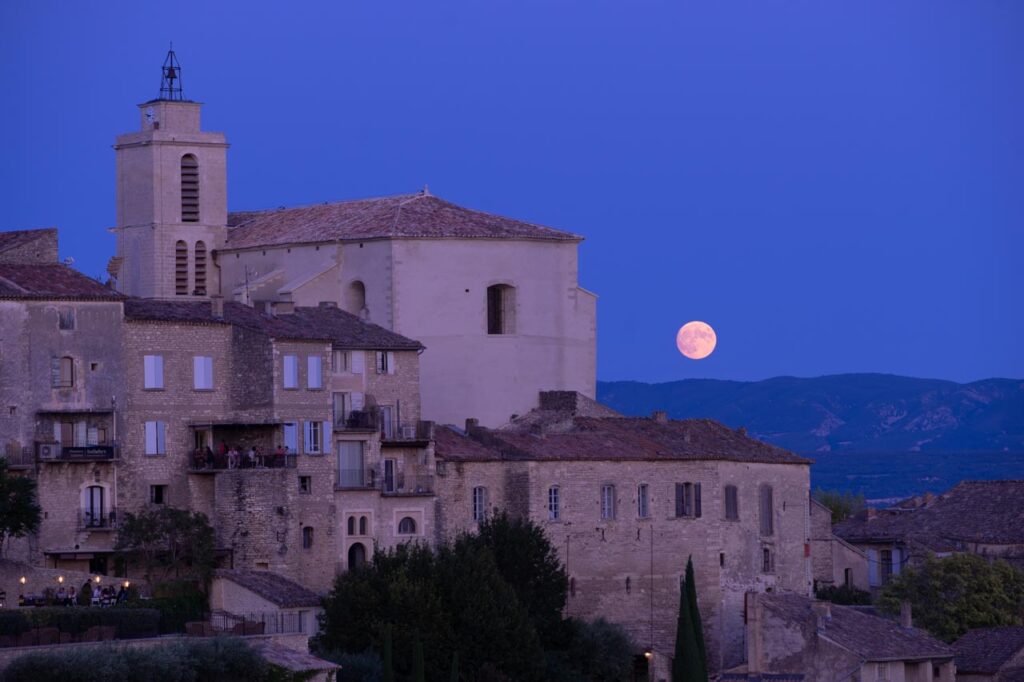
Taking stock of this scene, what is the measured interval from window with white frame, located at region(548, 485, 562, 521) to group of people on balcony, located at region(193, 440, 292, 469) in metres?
8.99

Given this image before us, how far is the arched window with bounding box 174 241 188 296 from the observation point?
8288cm

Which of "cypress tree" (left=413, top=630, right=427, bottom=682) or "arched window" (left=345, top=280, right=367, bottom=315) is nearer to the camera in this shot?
"cypress tree" (left=413, top=630, right=427, bottom=682)

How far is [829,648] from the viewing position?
70062 millimetres

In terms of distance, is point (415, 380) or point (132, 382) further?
point (415, 380)

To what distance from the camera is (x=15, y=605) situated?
6206 centimetres

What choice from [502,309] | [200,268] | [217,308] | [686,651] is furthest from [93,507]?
[502,309]

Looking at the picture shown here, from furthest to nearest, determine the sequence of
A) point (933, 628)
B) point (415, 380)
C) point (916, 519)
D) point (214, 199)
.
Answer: point (916, 519) < point (214, 199) < point (933, 628) < point (415, 380)

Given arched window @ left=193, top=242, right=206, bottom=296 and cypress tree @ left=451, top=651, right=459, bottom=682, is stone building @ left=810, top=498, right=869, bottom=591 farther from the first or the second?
cypress tree @ left=451, top=651, right=459, bottom=682

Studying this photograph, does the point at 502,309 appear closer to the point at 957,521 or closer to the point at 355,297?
the point at 355,297

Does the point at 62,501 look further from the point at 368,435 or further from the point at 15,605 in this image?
the point at 368,435

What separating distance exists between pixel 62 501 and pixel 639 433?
64.3 ft

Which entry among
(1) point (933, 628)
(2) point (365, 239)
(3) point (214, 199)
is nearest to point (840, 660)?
(1) point (933, 628)

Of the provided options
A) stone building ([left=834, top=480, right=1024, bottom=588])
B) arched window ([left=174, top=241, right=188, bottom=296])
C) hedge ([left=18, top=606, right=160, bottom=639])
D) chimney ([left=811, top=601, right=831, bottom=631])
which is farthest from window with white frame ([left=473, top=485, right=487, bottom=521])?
stone building ([left=834, top=480, right=1024, bottom=588])

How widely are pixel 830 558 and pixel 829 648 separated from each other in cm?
1728
